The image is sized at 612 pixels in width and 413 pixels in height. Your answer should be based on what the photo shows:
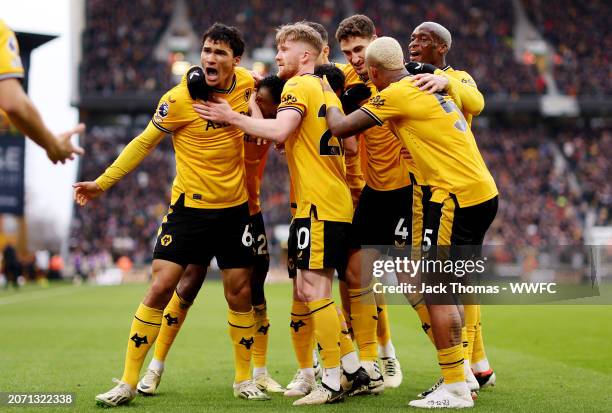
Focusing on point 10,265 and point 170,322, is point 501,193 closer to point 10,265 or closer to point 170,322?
point 10,265

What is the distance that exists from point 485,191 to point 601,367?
3358 mm

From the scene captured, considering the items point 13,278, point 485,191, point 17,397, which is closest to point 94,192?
point 17,397

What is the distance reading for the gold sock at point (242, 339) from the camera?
21.1ft

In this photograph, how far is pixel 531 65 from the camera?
46656 mm

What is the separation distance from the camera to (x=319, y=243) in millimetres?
5816

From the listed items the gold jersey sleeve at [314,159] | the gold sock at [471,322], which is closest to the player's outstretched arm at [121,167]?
the gold jersey sleeve at [314,159]

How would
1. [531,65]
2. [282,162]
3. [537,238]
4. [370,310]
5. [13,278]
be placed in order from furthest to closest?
[531,65] < [282,162] < [537,238] < [13,278] < [370,310]

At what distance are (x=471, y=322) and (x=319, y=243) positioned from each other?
5.22 ft

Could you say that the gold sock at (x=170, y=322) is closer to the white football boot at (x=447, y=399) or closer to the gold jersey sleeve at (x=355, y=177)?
the gold jersey sleeve at (x=355, y=177)

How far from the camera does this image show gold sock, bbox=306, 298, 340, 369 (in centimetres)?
583

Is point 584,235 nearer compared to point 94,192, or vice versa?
point 94,192

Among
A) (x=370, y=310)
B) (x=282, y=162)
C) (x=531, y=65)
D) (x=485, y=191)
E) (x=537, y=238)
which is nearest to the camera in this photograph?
(x=485, y=191)

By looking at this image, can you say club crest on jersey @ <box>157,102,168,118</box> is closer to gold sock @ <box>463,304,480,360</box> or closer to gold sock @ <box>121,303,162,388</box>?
gold sock @ <box>121,303,162,388</box>

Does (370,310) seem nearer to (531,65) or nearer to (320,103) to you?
(320,103)
